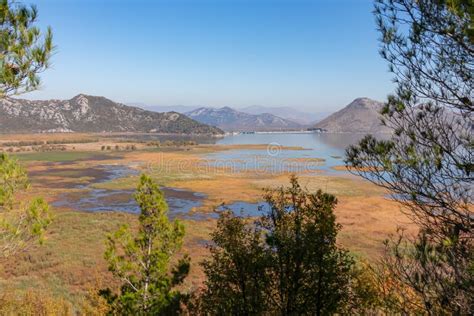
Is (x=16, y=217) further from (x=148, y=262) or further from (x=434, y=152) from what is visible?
(x=434, y=152)

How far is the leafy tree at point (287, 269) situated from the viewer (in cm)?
1141

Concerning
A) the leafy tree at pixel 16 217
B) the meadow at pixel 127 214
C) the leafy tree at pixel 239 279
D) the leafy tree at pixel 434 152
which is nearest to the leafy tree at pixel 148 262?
the leafy tree at pixel 239 279

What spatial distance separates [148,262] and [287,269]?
593 cm

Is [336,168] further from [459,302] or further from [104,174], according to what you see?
[459,302]

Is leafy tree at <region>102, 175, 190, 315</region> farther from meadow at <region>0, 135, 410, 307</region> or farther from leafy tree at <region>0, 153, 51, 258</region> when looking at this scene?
leafy tree at <region>0, 153, 51, 258</region>

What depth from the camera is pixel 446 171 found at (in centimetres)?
712

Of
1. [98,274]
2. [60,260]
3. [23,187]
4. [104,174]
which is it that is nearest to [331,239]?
[23,187]

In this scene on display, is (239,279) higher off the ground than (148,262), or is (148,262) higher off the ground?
(239,279)

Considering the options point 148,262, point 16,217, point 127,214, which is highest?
point 16,217

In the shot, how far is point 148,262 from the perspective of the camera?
14359 mm

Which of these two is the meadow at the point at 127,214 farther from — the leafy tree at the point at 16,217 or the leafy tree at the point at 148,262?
the leafy tree at the point at 148,262

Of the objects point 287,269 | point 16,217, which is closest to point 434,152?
point 287,269

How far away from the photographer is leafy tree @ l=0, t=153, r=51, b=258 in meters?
8.77

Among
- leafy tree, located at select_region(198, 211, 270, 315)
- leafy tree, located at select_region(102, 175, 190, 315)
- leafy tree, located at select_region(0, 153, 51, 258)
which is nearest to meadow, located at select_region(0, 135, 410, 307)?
leafy tree, located at select_region(0, 153, 51, 258)
